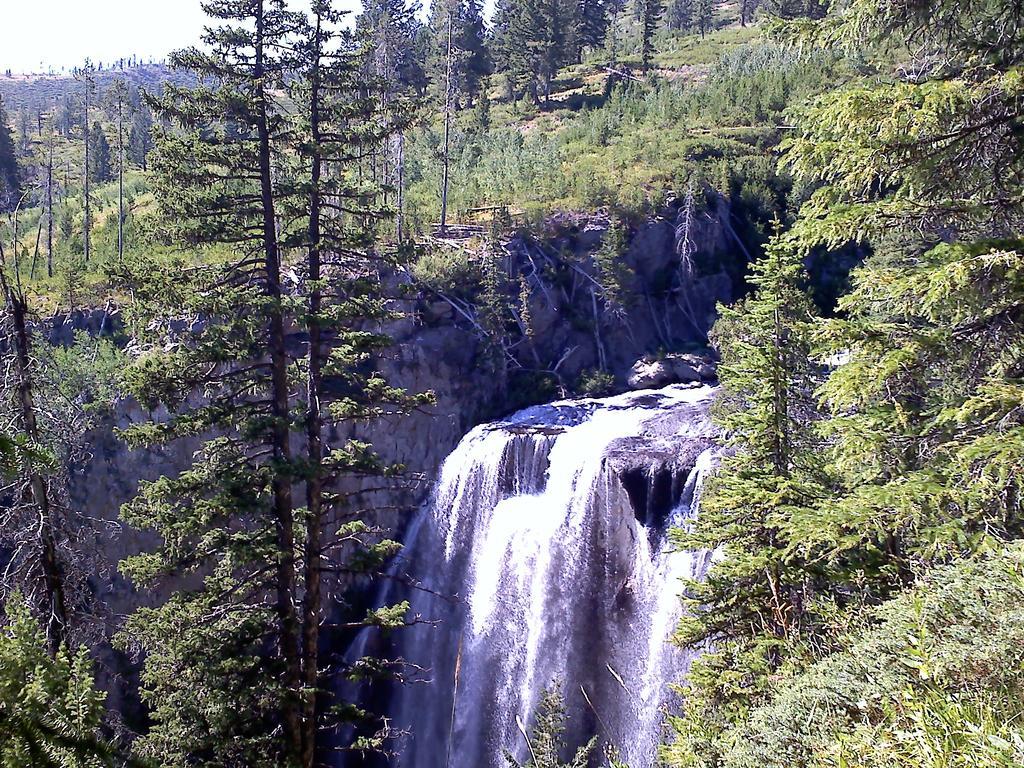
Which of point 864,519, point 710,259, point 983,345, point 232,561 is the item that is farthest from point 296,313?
point 710,259

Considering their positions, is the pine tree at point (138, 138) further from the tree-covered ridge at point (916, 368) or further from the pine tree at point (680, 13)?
the pine tree at point (680, 13)

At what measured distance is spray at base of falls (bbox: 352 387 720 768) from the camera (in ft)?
51.1

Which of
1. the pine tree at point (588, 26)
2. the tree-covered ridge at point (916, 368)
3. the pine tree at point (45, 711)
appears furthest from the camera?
the pine tree at point (588, 26)

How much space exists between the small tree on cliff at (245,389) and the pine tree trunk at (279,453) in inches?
0.9

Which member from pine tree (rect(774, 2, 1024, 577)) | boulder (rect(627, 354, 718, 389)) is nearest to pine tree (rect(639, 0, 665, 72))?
boulder (rect(627, 354, 718, 389))

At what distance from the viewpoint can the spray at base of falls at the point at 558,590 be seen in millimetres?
15578

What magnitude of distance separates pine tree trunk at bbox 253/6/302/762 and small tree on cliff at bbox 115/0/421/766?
0.9 inches

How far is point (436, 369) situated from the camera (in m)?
22.1

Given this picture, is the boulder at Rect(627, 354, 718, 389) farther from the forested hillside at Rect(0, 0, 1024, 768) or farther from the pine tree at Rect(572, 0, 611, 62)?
the pine tree at Rect(572, 0, 611, 62)

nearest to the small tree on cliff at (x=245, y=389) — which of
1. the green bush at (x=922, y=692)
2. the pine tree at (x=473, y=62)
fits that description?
the green bush at (x=922, y=692)

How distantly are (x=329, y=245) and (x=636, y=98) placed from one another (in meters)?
36.8

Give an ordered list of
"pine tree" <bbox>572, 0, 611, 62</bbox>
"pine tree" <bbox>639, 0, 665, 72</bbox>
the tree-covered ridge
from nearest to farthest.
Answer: the tree-covered ridge
"pine tree" <bbox>639, 0, 665, 72</bbox>
"pine tree" <bbox>572, 0, 611, 62</bbox>

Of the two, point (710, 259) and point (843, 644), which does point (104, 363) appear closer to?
point (843, 644)

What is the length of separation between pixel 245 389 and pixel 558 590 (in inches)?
429
